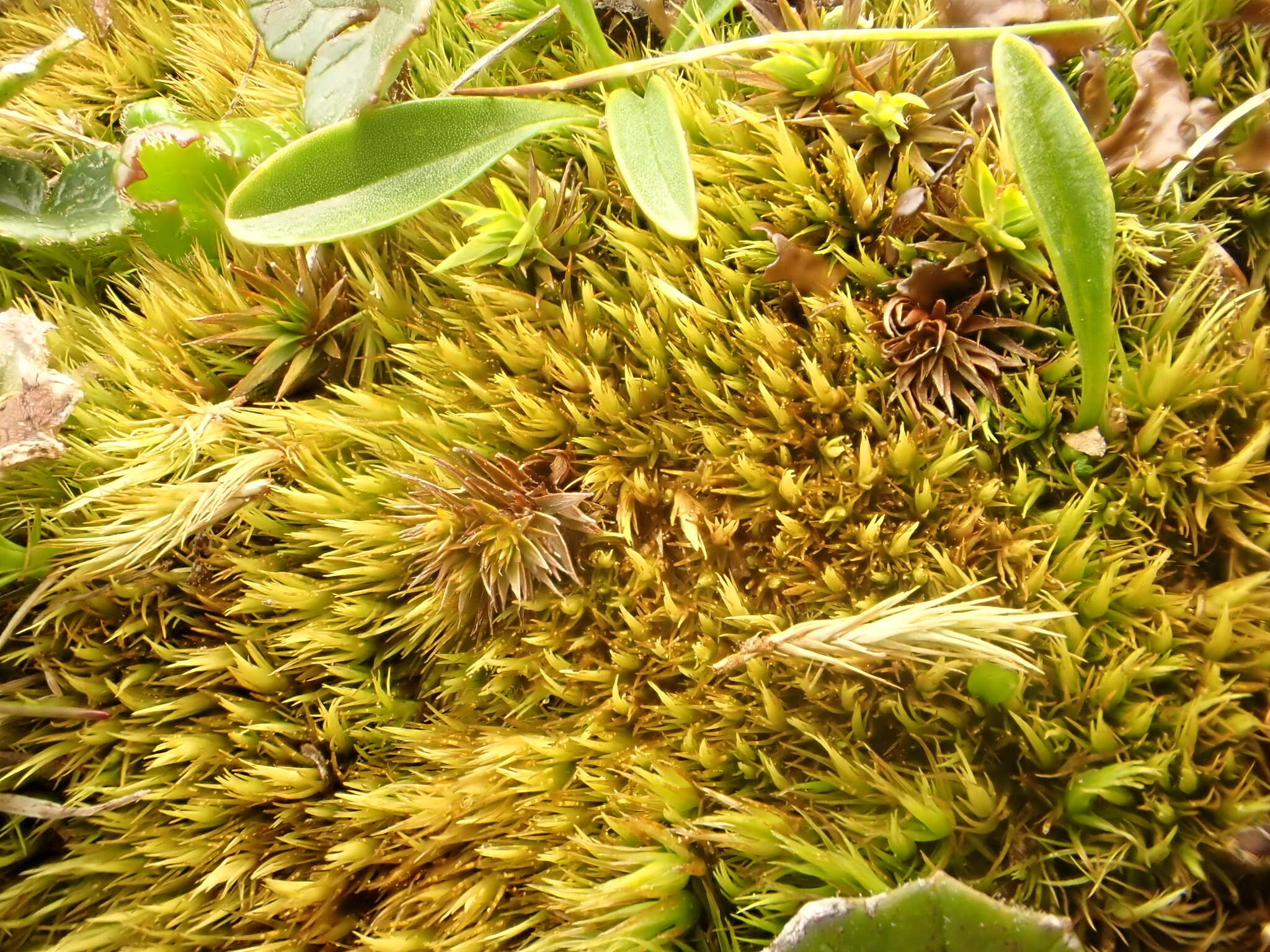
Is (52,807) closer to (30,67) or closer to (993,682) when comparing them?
(30,67)

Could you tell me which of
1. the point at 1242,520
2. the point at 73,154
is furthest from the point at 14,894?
the point at 1242,520

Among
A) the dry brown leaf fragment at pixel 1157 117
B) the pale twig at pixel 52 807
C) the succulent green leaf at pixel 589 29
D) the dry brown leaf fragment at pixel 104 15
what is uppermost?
the dry brown leaf fragment at pixel 104 15

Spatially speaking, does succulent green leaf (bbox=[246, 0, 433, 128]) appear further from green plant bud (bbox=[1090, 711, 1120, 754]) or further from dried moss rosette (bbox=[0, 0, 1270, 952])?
green plant bud (bbox=[1090, 711, 1120, 754])

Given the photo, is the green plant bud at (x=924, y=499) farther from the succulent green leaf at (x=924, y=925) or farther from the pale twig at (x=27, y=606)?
the pale twig at (x=27, y=606)

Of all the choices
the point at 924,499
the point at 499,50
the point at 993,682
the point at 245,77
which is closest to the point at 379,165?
the point at 499,50

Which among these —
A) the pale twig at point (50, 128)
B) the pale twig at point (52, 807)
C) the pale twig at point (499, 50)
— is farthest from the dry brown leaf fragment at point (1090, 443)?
the pale twig at point (50, 128)

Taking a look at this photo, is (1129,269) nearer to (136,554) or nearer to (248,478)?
(248,478)

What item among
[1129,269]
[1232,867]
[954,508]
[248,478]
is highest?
[248,478]
